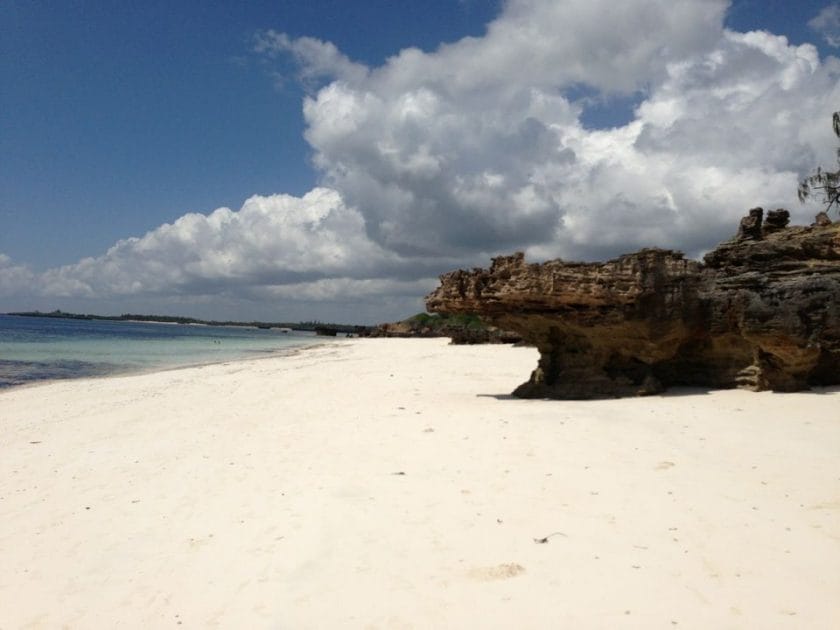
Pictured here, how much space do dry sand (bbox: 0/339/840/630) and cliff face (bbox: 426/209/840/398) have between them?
1.30m

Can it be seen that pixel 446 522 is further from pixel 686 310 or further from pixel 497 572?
pixel 686 310

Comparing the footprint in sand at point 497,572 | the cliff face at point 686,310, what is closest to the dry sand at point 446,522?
the footprint in sand at point 497,572

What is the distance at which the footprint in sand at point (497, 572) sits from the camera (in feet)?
13.3

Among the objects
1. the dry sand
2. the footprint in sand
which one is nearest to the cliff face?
the dry sand

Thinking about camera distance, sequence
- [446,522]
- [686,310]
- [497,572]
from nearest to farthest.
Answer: [497,572]
[446,522]
[686,310]

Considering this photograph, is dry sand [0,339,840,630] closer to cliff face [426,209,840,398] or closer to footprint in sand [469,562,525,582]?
footprint in sand [469,562,525,582]

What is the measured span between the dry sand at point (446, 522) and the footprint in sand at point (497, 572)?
0.01m

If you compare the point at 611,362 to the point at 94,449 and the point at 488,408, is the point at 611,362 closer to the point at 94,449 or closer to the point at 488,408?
the point at 488,408

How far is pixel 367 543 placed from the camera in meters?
4.73

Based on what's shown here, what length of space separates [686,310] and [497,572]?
8444mm

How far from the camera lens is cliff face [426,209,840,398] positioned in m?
10.2

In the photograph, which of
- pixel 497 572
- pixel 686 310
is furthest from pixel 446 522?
pixel 686 310

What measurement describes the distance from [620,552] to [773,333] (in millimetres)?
7625

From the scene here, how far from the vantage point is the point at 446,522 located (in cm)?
503
